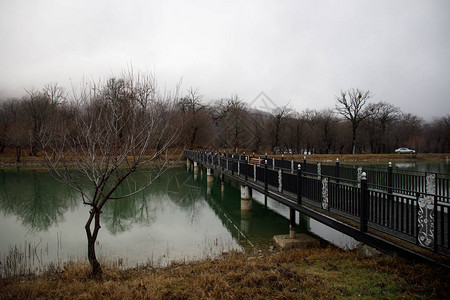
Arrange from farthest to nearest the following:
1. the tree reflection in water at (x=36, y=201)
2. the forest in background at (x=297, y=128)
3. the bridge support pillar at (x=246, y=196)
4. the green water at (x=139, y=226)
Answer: the forest in background at (x=297, y=128)
the bridge support pillar at (x=246, y=196)
the tree reflection in water at (x=36, y=201)
the green water at (x=139, y=226)

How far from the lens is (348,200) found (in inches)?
249

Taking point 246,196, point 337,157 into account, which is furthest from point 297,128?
point 246,196

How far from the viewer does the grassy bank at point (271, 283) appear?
4.31m

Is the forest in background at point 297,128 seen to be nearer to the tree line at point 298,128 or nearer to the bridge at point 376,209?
the tree line at point 298,128

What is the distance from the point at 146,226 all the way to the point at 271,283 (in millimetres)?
8543

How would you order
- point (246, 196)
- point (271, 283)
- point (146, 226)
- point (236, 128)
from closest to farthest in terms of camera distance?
point (271, 283) → point (146, 226) → point (246, 196) → point (236, 128)

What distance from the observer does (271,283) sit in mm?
4887

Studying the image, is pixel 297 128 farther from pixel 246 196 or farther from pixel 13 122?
pixel 13 122

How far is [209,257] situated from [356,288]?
4.44 metres

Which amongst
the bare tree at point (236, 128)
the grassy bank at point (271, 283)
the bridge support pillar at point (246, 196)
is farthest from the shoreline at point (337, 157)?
the grassy bank at point (271, 283)

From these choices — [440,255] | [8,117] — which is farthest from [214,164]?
[8,117]

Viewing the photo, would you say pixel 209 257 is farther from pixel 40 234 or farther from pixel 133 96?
pixel 40 234

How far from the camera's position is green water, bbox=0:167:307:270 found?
893 cm

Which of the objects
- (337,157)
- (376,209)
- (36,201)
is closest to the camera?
(376,209)
